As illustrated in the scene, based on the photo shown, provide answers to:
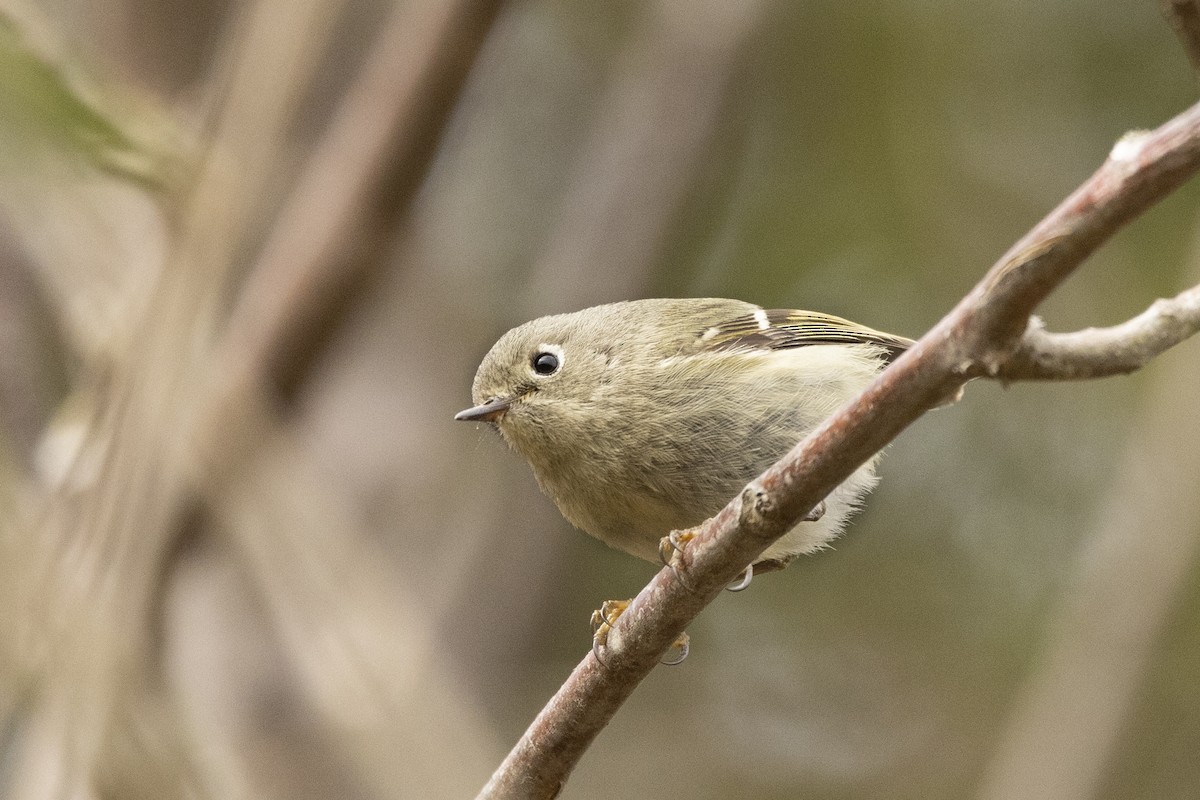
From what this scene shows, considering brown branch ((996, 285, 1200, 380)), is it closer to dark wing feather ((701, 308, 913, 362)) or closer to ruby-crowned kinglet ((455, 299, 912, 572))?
ruby-crowned kinglet ((455, 299, 912, 572))

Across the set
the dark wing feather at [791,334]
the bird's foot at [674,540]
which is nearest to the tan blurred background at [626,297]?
the dark wing feather at [791,334]

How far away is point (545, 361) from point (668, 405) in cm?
41

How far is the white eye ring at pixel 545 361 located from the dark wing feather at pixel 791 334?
338mm

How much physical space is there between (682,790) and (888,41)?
3.30m

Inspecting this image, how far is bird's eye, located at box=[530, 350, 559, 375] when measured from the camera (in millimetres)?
2852

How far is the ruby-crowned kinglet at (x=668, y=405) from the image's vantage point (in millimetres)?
2482

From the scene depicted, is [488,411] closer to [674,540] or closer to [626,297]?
[674,540]

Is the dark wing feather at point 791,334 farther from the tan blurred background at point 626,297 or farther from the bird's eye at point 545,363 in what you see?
the tan blurred background at point 626,297

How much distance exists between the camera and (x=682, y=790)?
491 cm

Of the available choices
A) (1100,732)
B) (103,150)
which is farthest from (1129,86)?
(103,150)

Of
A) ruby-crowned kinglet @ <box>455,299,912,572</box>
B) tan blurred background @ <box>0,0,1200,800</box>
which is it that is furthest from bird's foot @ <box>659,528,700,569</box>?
tan blurred background @ <box>0,0,1200,800</box>

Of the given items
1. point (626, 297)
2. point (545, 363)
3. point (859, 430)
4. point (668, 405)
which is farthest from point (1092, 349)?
point (626, 297)

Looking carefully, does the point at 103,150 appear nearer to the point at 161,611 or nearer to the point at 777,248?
the point at 161,611

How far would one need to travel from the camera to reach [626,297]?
512 centimetres
